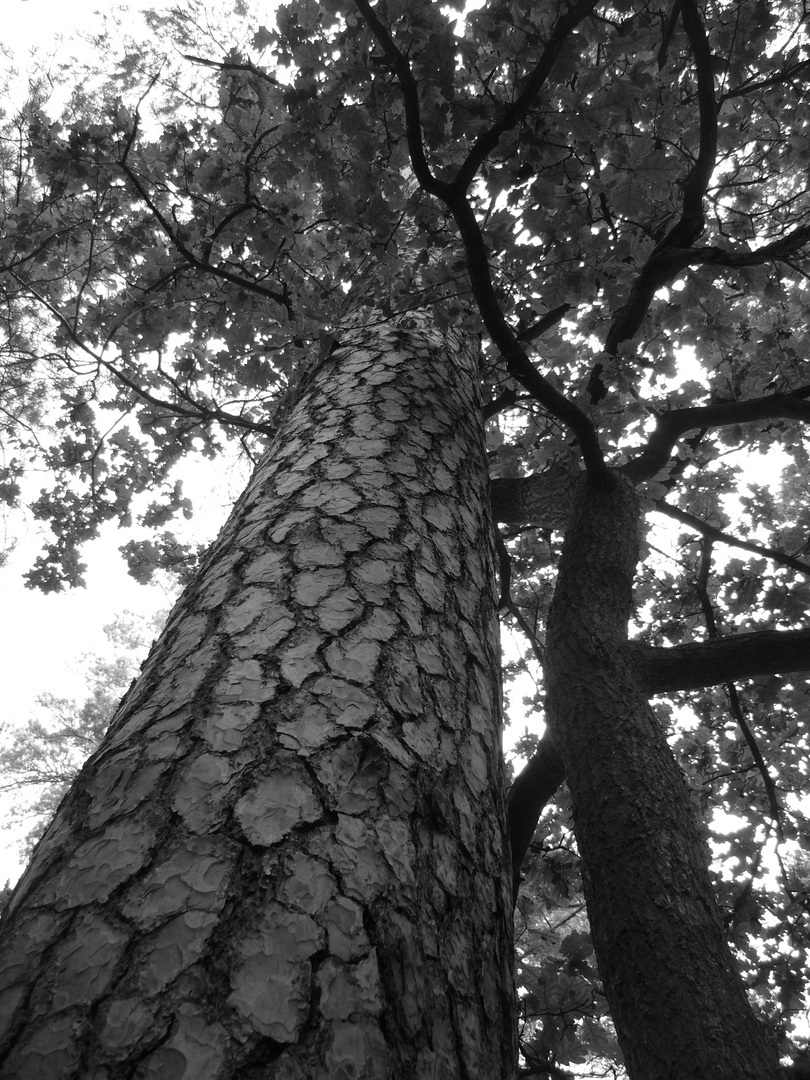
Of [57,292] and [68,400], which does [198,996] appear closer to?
[68,400]

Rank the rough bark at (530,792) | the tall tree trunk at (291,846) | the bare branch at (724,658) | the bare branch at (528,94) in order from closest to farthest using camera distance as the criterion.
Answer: the tall tree trunk at (291,846), the bare branch at (528,94), the bare branch at (724,658), the rough bark at (530,792)

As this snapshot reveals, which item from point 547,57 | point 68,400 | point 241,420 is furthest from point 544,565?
point 68,400

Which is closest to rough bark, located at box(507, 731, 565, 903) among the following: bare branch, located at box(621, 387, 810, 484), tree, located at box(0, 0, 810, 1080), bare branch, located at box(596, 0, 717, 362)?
tree, located at box(0, 0, 810, 1080)

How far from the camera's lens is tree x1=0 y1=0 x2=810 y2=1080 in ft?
2.39

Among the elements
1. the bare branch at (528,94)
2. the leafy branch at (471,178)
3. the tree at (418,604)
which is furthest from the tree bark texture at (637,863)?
the bare branch at (528,94)

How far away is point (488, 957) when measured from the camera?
36.8 inches

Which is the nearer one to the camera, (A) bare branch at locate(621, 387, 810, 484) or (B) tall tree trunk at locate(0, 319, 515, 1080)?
(B) tall tree trunk at locate(0, 319, 515, 1080)

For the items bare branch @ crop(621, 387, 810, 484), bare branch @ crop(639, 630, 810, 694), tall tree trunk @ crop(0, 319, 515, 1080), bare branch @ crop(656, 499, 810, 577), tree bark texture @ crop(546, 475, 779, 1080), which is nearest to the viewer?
tall tree trunk @ crop(0, 319, 515, 1080)

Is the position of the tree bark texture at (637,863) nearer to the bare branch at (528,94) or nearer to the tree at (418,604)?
the tree at (418,604)

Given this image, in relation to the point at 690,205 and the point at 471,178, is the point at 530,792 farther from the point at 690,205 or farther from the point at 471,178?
the point at 690,205

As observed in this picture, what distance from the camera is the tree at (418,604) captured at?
2.39ft

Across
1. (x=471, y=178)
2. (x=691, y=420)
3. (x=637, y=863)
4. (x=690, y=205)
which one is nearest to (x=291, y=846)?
(x=637, y=863)

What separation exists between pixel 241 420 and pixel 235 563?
310 cm

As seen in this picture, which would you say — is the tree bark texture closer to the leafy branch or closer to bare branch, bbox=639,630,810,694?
bare branch, bbox=639,630,810,694
